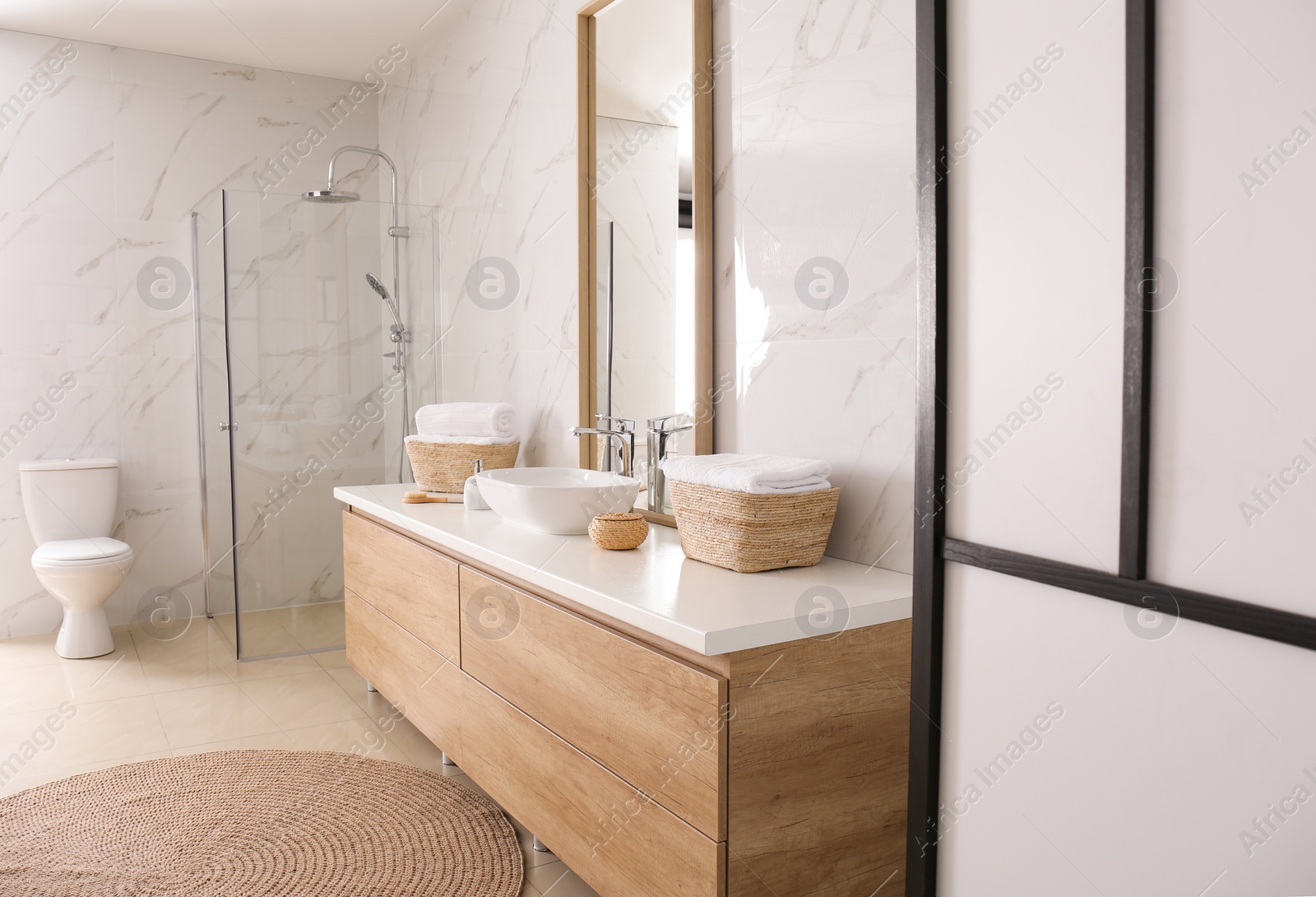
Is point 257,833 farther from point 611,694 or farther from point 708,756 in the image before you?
point 708,756

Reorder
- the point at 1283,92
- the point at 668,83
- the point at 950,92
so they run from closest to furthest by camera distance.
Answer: the point at 1283,92, the point at 950,92, the point at 668,83

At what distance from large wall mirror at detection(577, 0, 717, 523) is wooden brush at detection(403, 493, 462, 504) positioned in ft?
1.49

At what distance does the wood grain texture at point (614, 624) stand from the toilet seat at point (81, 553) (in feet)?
6.01

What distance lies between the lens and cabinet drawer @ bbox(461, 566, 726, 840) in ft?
4.61

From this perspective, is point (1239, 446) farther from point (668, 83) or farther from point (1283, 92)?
point (668, 83)

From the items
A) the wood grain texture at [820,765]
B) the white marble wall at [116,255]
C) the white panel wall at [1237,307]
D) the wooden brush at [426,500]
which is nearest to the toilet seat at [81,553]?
the white marble wall at [116,255]

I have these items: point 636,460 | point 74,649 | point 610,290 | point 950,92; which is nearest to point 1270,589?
point 950,92

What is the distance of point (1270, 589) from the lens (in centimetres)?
98

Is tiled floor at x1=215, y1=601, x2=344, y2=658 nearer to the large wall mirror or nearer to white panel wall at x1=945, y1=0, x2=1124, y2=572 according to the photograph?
the large wall mirror

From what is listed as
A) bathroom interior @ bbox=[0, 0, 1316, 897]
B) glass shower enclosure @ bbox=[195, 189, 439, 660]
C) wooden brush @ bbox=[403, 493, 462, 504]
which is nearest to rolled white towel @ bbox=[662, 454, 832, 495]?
bathroom interior @ bbox=[0, 0, 1316, 897]

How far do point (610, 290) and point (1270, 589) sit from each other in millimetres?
1892

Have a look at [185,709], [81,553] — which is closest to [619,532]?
[185,709]

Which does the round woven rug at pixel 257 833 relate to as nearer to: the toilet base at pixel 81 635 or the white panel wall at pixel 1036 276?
the toilet base at pixel 81 635

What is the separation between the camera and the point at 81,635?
11.7 ft
